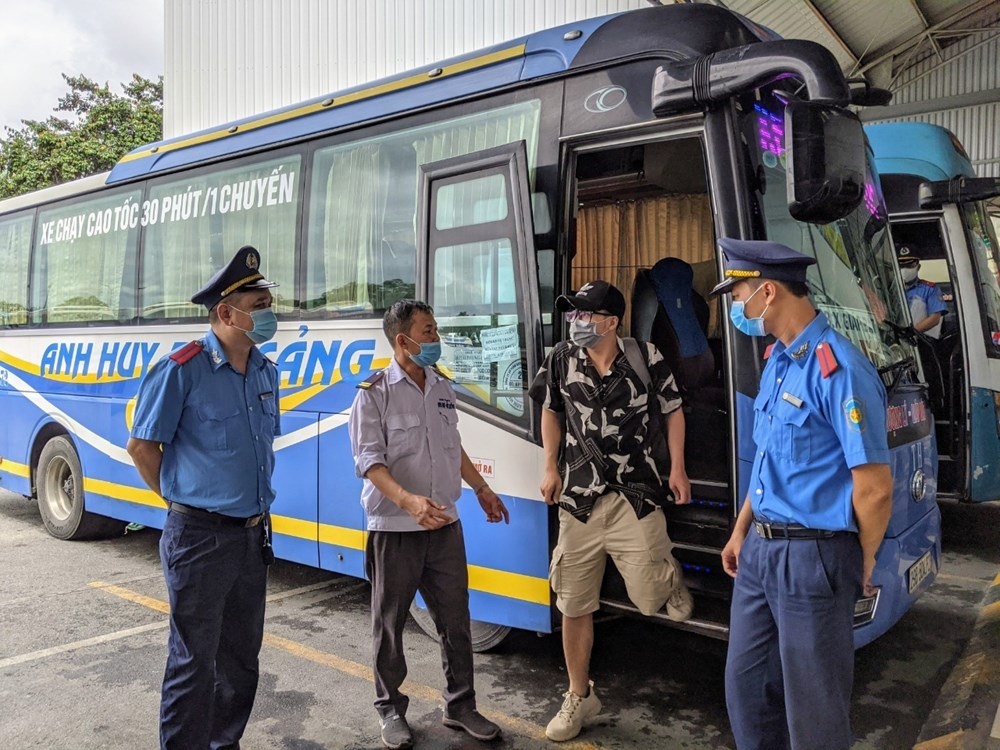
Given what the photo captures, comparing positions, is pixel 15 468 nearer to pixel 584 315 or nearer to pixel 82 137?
pixel 584 315

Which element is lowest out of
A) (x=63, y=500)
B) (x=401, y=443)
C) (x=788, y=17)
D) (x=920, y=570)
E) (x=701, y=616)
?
(x=63, y=500)

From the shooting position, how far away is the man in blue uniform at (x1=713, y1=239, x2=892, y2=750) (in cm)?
249

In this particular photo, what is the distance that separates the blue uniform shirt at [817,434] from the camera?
2.46m

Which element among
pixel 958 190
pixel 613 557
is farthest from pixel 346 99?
pixel 958 190

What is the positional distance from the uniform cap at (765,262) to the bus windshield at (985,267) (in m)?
5.16

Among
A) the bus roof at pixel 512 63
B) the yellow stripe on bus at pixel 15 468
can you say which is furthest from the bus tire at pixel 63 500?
the bus roof at pixel 512 63

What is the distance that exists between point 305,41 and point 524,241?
52.7ft

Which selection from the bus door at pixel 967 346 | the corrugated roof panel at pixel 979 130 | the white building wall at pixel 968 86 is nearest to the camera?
the bus door at pixel 967 346

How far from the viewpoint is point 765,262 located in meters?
2.70

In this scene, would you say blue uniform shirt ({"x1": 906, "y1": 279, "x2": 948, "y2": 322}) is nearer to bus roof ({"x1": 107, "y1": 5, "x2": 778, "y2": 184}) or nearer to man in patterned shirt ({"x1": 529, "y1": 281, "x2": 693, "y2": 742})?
bus roof ({"x1": 107, "y1": 5, "x2": 778, "y2": 184})

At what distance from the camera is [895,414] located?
3701mm

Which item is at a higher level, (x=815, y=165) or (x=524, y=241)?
(x=815, y=165)

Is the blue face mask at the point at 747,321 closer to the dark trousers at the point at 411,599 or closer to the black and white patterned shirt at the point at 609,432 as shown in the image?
the black and white patterned shirt at the point at 609,432

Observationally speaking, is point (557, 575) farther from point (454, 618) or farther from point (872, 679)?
point (872, 679)
